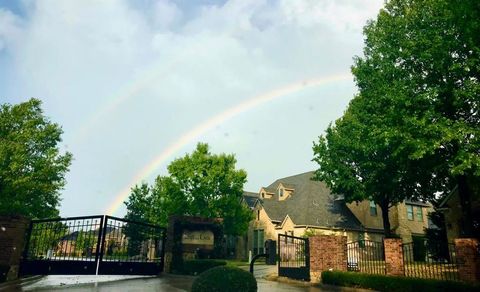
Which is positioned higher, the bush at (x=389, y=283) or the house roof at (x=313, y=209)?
the house roof at (x=313, y=209)

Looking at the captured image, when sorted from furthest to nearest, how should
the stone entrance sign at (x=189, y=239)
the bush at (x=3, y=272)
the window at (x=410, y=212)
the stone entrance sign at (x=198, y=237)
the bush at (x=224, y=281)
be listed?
the window at (x=410, y=212) → the stone entrance sign at (x=198, y=237) → the stone entrance sign at (x=189, y=239) → the bush at (x=3, y=272) → the bush at (x=224, y=281)

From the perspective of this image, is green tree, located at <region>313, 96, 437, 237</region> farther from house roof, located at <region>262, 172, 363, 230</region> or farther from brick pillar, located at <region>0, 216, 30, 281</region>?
brick pillar, located at <region>0, 216, 30, 281</region>

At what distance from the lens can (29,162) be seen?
26906mm

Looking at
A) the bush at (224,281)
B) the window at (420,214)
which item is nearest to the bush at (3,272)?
the bush at (224,281)

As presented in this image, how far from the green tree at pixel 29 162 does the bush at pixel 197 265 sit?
12342mm

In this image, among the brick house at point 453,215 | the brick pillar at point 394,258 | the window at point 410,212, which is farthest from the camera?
the window at point 410,212

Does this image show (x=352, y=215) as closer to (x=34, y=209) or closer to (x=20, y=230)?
(x=34, y=209)

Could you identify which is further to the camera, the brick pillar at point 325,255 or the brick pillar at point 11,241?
the brick pillar at point 325,255

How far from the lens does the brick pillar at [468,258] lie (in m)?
13.5

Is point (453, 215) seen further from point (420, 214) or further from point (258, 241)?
point (258, 241)

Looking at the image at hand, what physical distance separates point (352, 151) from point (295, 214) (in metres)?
12.8

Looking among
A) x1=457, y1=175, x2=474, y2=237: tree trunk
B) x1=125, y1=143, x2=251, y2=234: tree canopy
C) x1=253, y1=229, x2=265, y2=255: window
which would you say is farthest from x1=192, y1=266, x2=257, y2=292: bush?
x1=253, y1=229, x2=265, y2=255: window

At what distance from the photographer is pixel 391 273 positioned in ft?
49.6

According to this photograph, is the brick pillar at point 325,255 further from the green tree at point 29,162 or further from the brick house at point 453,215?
the green tree at point 29,162
